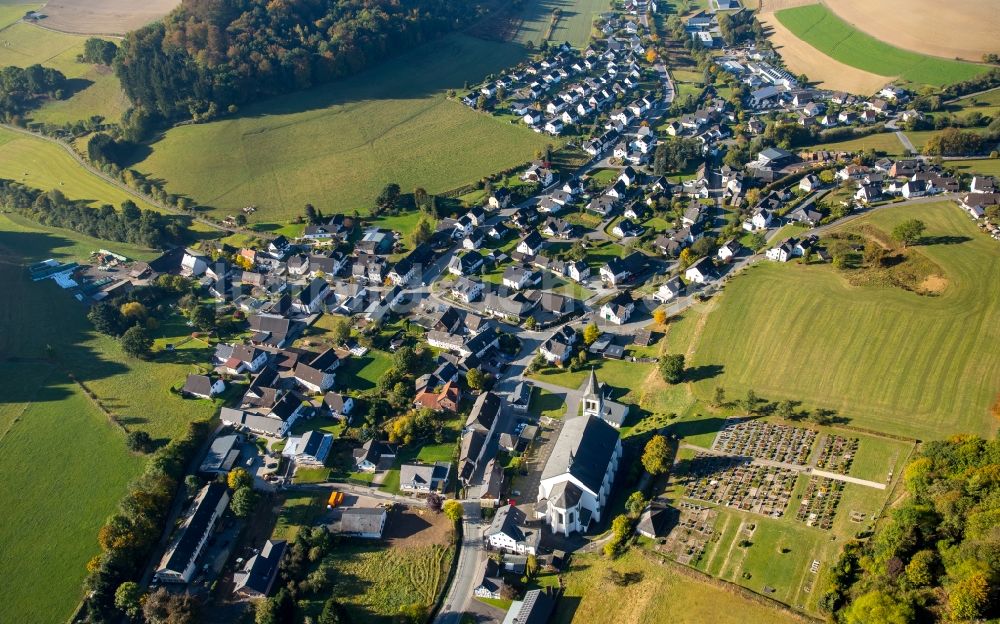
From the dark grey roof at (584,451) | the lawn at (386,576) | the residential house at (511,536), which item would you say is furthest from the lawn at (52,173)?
the residential house at (511,536)

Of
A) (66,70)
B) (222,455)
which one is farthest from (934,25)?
(66,70)

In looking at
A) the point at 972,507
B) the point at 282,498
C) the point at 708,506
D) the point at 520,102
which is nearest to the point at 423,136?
the point at 520,102

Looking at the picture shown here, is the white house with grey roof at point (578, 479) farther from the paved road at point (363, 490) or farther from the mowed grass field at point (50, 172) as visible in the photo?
the mowed grass field at point (50, 172)

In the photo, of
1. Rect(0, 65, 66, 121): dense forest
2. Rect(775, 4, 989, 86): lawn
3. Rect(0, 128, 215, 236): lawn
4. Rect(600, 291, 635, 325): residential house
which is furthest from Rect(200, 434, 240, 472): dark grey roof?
Rect(775, 4, 989, 86): lawn

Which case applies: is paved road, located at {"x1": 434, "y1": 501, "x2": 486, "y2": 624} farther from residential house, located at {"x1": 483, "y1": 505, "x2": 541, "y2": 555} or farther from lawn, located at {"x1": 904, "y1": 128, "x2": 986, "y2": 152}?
lawn, located at {"x1": 904, "y1": 128, "x2": 986, "y2": 152}

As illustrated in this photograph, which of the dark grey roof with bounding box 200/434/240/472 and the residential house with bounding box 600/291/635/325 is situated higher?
the residential house with bounding box 600/291/635/325
